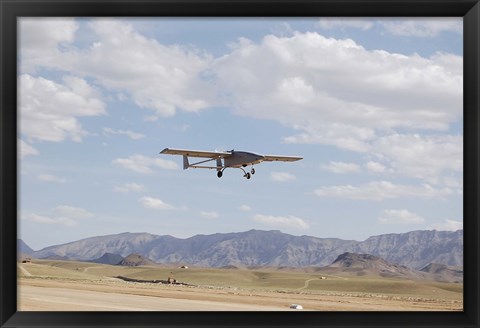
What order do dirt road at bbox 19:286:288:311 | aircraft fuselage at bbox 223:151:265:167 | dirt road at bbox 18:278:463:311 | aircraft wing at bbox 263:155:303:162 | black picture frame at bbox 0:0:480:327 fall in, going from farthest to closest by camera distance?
aircraft wing at bbox 263:155:303:162, aircraft fuselage at bbox 223:151:265:167, dirt road at bbox 18:278:463:311, dirt road at bbox 19:286:288:311, black picture frame at bbox 0:0:480:327

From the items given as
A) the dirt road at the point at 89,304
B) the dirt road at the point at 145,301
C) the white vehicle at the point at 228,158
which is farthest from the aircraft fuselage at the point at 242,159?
the dirt road at the point at 89,304

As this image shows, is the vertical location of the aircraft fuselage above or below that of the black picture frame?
above

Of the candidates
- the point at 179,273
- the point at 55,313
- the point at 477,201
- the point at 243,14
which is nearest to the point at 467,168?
the point at 477,201

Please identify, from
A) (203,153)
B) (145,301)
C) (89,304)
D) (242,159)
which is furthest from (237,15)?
(203,153)

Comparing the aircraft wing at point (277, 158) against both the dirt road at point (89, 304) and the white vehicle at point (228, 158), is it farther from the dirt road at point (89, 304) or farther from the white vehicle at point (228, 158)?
the dirt road at point (89, 304)

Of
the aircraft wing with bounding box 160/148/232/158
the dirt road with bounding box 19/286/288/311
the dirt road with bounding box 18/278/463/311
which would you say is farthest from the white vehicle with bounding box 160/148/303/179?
the dirt road with bounding box 19/286/288/311

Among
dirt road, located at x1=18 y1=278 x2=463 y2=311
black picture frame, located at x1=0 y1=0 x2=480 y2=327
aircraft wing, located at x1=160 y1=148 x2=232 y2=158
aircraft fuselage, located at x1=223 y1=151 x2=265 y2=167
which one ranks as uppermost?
aircraft wing, located at x1=160 y1=148 x2=232 y2=158

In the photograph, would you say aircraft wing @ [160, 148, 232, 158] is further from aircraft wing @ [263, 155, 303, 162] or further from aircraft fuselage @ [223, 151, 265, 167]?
aircraft wing @ [263, 155, 303, 162]

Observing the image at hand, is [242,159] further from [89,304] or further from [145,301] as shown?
[89,304]

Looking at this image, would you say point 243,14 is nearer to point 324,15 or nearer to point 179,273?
point 324,15
